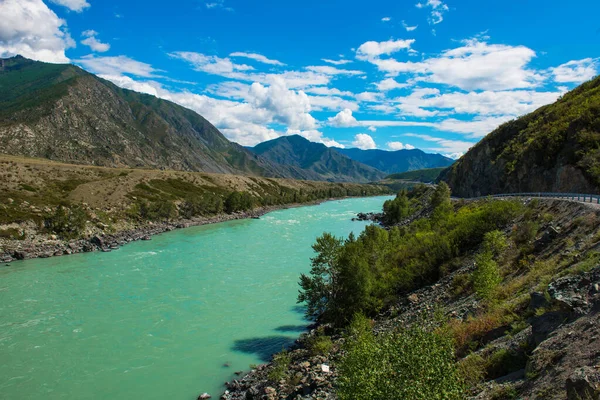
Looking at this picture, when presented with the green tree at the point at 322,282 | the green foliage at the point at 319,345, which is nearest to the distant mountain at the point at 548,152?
the green tree at the point at 322,282

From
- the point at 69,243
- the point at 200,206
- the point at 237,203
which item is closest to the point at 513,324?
the point at 69,243

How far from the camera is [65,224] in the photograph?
6469 centimetres

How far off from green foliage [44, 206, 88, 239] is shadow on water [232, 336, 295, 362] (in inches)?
2017

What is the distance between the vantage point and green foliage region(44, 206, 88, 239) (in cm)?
6378

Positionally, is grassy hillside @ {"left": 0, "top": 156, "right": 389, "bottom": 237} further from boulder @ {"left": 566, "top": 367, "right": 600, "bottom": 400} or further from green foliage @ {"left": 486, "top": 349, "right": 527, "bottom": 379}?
boulder @ {"left": 566, "top": 367, "right": 600, "bottom": 400}

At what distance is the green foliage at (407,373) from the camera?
26.9 ft

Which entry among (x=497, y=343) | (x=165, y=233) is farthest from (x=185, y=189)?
(x=497, y=343)

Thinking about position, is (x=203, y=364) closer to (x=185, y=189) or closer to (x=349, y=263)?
(x=349, y=263)

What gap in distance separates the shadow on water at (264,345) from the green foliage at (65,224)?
5123cm

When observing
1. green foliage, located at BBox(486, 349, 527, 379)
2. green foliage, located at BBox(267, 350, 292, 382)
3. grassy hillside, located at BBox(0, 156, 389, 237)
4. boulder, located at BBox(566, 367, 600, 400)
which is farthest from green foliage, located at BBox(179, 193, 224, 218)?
boulder, located at BBox(566, 367, 600, 400)

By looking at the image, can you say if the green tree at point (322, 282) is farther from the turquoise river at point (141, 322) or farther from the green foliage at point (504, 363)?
the green foliage at point (504, 363)

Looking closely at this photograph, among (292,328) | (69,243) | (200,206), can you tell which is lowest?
(292,328)

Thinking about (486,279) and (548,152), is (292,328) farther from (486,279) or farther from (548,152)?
(548,152)

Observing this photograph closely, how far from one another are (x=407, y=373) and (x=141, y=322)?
26.7 meters
